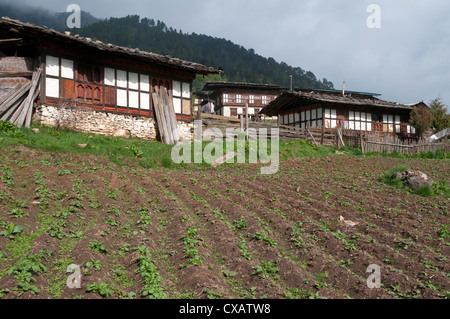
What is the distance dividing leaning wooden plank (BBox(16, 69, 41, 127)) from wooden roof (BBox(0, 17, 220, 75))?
61.4 inches

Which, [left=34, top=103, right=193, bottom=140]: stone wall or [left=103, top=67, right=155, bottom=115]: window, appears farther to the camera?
[left=103, top=67, right=155, bottom=115]: window

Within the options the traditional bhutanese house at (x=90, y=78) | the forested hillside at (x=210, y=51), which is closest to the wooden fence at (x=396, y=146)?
the traditional bhutanese house at (x=90, y=78)

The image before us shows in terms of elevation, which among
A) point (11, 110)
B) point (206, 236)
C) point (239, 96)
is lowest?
point (206, 236)

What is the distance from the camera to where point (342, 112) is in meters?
29.4

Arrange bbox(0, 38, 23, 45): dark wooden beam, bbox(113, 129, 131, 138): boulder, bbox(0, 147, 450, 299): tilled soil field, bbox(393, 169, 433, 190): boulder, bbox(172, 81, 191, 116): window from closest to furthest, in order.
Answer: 1. bbox(0, 147, 450, 299): tilled soil field
2. bbox(393, 169, 433, 190): boulder
3. bbox(0, 38, 23, 45): dark wooden beam
4. bbox(113, 129, 131, 138): boulder
5. bbox(172, 81, 191, 116): window

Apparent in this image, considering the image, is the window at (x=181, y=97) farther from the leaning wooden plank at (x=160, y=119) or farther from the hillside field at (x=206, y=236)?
the hillside field at (x=206, y=236)

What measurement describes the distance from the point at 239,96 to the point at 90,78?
3267 centimetres

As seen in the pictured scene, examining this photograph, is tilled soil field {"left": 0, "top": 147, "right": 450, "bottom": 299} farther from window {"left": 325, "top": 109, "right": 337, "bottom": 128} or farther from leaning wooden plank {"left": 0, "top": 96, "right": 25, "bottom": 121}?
window {"left": 325, "top": 109, "right": 337, "bottom": 128}

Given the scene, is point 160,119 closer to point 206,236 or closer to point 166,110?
point 166,110

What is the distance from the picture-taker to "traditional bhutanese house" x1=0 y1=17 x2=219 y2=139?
16.2m

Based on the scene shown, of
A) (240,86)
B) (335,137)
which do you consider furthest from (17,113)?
(240,86)

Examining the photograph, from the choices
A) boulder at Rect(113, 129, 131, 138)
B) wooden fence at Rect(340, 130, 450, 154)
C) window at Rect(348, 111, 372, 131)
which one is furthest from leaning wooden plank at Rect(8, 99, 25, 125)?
window at Rect(348, 111, 372, 131)
